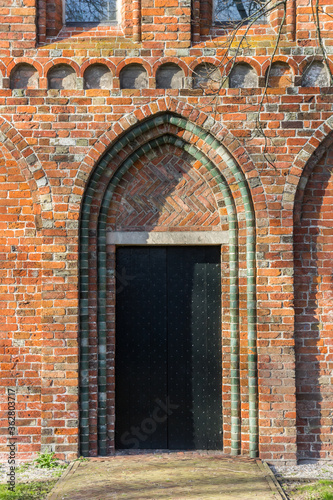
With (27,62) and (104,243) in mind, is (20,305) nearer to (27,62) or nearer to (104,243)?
(104,243)

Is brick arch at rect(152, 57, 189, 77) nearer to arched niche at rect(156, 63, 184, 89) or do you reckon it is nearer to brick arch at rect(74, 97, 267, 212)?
arched niche at rect(156, 63, 184, 89)

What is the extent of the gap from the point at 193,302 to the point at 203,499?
2.14 metres

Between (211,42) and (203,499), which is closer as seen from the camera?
(203,499)

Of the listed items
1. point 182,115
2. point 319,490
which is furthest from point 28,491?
point 182,115

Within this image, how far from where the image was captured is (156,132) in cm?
591

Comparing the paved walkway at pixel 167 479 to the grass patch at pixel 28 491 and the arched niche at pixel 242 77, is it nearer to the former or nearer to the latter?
the grass patch at pixel 28 491

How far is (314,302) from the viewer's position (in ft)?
19.2

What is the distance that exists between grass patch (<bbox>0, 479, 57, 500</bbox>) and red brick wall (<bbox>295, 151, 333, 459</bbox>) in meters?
2.71

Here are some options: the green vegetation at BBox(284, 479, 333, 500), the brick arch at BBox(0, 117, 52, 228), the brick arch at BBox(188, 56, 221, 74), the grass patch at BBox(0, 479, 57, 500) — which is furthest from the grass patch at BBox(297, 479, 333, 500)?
the brick arch at BBox(188, 56, 221, 74)

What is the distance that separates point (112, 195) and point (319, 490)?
11.9 ft

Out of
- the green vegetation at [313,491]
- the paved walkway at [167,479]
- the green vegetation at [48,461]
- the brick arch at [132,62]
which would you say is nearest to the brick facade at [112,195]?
the brick arch at [132,62]

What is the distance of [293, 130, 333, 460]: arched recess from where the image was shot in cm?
577

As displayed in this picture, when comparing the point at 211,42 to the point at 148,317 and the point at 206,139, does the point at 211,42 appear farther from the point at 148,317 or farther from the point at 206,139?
the point at 148,317

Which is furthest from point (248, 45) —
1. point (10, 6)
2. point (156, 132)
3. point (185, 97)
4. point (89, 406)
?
point (89, 406)
